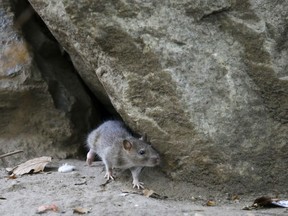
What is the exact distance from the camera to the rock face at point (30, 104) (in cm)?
727

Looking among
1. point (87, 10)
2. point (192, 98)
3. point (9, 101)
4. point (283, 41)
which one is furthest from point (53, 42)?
point (283, 41)

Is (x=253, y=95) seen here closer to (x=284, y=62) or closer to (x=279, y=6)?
(x=284, y=62)

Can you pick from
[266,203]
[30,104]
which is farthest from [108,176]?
[266,203]

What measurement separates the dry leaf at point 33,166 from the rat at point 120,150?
1.74 feet

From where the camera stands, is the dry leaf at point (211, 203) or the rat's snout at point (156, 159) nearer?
the dry leaf at point (211, 203)

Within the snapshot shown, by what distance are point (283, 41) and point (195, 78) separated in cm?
93

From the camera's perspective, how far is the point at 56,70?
781 cm

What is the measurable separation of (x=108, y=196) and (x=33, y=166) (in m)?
1.36

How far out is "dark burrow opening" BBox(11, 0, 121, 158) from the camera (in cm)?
755

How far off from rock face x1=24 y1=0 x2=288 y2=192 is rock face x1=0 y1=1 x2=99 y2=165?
1359 mm

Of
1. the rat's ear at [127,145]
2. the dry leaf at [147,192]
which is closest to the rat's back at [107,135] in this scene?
the rat's ear at [127,145]

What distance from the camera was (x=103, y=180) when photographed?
645 centimetres

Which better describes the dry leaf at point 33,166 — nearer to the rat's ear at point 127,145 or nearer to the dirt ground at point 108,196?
the dirt ground at point 108,196

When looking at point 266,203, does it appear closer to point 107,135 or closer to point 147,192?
point 147,192
